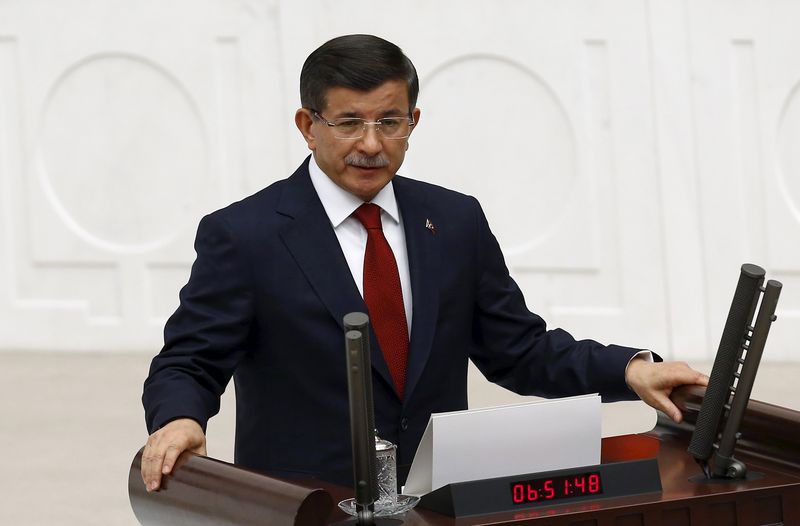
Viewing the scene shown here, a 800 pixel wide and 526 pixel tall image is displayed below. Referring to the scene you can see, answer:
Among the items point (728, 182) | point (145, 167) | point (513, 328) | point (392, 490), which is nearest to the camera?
point (392, 490)

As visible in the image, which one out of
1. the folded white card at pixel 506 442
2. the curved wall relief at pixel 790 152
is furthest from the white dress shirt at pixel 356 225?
the curved wall relief at pixel 790 152

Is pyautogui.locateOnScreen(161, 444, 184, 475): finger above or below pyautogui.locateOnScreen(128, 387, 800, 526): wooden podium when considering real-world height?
above

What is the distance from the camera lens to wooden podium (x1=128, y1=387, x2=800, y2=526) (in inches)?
79.8

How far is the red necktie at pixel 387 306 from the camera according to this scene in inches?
100

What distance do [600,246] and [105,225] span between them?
2254mm

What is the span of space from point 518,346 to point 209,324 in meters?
0.60

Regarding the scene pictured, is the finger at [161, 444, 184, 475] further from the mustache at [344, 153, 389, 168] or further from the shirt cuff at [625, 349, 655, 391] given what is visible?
the shirt cuff at [625, 349, 655, 391]

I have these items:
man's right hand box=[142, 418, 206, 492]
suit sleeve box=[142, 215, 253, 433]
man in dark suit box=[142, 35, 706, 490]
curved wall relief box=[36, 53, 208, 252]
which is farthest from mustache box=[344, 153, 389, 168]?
curved wall relief box=[36, 53, 208, 252]

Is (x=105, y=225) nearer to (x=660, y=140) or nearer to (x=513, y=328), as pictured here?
(x=660, y=140)

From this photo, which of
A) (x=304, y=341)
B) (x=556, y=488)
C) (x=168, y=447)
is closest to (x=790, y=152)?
(x=304, y=341)

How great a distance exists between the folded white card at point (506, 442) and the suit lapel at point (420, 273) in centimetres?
43

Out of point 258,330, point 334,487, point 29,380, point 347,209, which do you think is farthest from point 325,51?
A: point 29,380

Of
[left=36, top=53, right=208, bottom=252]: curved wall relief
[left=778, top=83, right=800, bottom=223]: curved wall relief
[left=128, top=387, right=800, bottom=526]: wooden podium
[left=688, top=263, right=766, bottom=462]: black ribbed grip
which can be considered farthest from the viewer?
[left=36, top=53, right=208, bottom=252]: curved wall relief

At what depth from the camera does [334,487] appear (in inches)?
88.6
